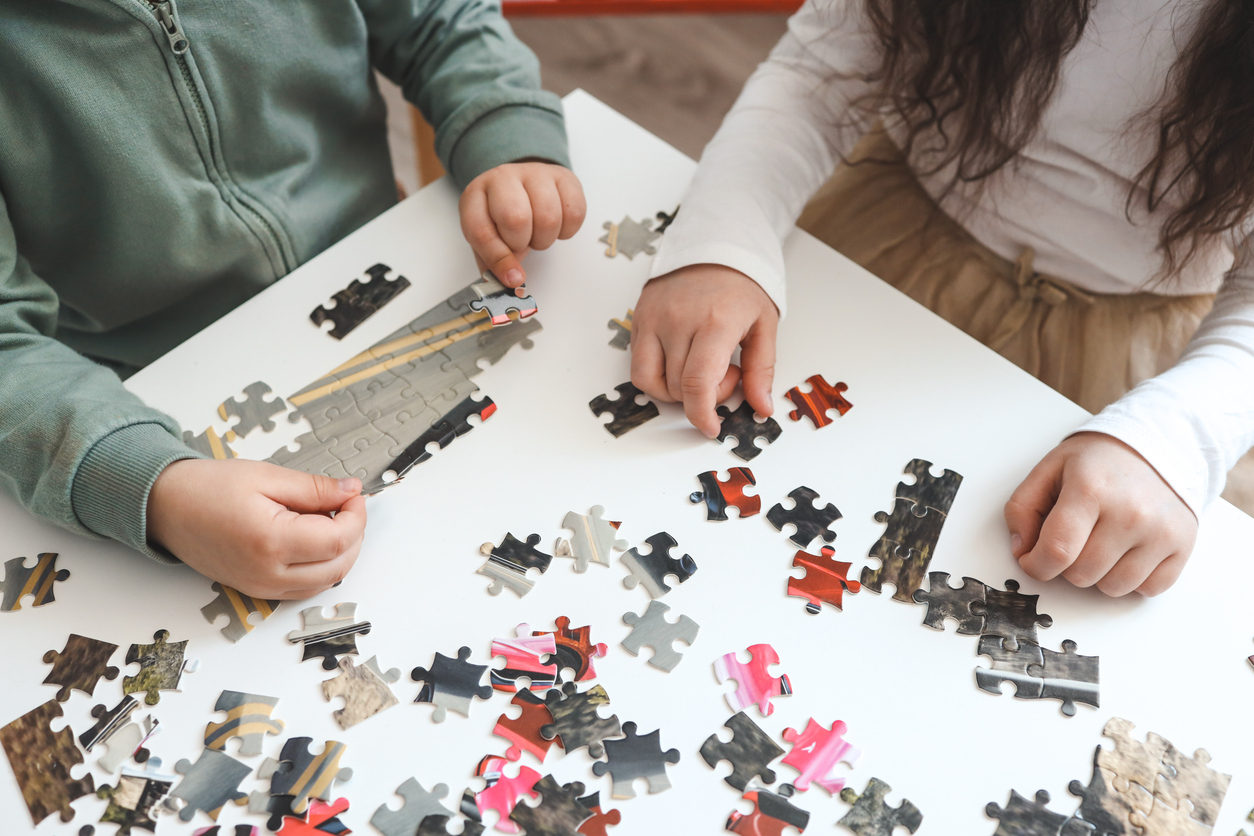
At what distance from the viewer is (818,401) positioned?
808 mm

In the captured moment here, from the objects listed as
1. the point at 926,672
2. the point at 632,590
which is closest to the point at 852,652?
the point at 926,672

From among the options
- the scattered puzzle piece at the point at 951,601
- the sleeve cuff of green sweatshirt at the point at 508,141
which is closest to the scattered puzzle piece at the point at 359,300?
the sleeve cuff of green sweatshirt at the point at 508,141

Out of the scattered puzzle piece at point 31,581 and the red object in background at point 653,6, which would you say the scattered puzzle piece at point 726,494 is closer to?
the scattered puzzle piece at point 31,581

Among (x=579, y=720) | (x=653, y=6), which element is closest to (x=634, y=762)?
(x=579, y=720)

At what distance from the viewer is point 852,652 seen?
67cm

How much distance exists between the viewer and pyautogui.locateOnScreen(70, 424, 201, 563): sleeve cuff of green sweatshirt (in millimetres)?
685

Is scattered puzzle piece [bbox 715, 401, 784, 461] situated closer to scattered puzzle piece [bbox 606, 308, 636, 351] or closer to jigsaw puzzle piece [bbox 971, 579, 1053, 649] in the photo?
scattered puzzle piece [bbox 606, 308, 636, 351]

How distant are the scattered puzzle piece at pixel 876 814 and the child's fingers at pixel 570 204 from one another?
607 mm

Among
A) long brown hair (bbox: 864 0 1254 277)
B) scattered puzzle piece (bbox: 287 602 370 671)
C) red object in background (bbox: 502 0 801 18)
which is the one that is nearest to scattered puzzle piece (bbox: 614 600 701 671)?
scattered puzzle piece (bbox: 287 602 370 671)

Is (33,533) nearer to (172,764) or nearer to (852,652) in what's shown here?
(172,764)

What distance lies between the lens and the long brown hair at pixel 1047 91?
0.77 metres

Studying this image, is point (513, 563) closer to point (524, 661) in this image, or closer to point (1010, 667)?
point (524, 661)

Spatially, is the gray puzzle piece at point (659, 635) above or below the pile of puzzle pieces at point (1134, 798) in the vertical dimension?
below

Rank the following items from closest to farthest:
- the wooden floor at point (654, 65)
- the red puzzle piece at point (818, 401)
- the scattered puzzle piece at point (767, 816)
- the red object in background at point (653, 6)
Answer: the scattered puzzle piece at point (767, 816)
the red puzzle piece at point (818, 401)
the red object in background at point (653, 6)
the wooden floor at point (654, 65)
